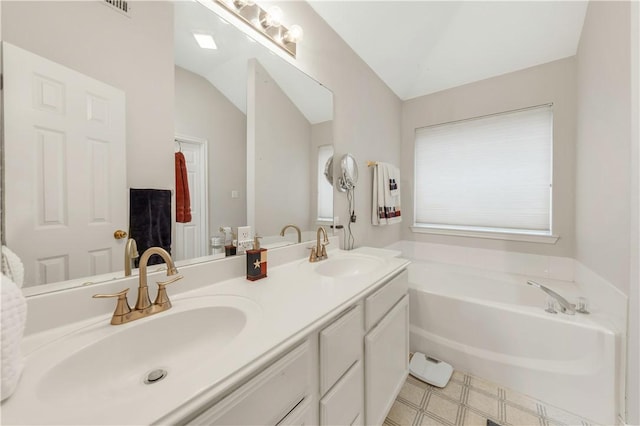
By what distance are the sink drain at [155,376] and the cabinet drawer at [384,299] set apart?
712 mm

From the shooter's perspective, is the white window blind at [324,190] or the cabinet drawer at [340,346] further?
the white window blind at [324,190]

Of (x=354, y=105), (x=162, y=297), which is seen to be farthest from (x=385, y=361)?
(x=354, y=105)

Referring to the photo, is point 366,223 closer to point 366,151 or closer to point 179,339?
point 366,151

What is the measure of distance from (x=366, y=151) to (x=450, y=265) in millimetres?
1499

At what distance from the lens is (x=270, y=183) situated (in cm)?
133

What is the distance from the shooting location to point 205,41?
3.34ft

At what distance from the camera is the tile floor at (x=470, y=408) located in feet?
4.18

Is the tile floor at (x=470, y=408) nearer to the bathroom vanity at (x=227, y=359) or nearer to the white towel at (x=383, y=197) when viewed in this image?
the bathroom vanity at (x=227, y=359)

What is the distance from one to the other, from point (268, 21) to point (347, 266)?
1463mm

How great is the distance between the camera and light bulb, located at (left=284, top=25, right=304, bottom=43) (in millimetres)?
1384

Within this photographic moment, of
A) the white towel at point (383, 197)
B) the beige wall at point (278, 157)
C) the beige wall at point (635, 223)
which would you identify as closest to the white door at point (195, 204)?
the beige wall at point (278, 157)

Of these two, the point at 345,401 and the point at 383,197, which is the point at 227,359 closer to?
the point at 345,401

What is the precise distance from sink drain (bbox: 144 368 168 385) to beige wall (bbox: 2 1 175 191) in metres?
0.58

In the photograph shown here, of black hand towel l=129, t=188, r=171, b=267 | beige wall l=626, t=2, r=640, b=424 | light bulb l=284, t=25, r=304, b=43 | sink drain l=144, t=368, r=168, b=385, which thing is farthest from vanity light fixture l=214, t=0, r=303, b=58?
beige wall l=626, t=2, r=640, b=424
